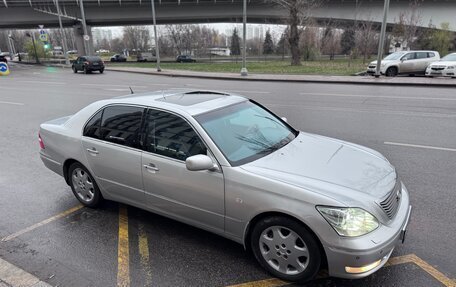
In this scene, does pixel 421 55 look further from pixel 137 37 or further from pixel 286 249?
pixel 137 37

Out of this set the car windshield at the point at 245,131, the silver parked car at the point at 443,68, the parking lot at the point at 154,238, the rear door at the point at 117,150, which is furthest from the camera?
the silver parked car at the point at 443,68

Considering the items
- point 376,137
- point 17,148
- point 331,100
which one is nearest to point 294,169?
point 376,137

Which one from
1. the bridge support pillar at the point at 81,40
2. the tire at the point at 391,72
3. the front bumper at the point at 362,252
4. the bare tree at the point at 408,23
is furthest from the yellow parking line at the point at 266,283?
the bridge support pillar at the point at 81,40

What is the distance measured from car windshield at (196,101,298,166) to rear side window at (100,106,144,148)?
0.83m

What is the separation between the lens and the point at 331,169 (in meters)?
3.13

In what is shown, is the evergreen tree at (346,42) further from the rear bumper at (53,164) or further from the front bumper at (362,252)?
the front bumper at (362,252)

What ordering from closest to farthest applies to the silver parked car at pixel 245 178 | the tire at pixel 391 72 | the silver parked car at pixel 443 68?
the silver parked car at pixel 245 178
the silver parked car at pixel 443 68
the tire at pixel 391 72

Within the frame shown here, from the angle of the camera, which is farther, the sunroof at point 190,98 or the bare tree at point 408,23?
the bare tree at point 408,23

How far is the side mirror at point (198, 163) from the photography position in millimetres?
Answer: 3068

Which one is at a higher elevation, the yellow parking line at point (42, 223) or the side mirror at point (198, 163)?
the side mirror at point (198, 163)

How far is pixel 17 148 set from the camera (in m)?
7.42

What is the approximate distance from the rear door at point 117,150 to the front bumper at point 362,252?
2.18m

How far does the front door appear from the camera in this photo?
128 inches

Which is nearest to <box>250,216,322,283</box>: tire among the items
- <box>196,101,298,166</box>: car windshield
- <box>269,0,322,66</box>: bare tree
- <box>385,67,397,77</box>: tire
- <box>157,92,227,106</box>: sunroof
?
<box>196,101,298,166</box>: car windshield
